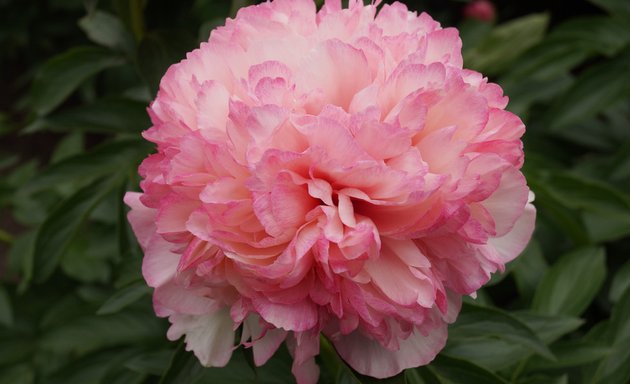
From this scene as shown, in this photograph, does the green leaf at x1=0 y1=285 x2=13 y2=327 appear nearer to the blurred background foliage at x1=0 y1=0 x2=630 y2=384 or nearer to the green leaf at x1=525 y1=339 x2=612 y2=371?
the blurred background foliage at x1=0 y1=0 x2=630 y2=384

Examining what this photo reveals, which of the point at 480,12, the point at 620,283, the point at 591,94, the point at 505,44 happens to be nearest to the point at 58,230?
the point at 620,283

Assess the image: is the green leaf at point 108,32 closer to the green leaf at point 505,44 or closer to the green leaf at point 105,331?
the green leaf at point 105,331

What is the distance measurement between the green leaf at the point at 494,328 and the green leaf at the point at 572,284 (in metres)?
0.29

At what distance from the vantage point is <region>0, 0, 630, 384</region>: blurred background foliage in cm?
89

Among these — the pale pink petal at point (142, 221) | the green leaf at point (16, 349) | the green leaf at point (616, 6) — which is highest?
the pale pink petal at point (142, 221)

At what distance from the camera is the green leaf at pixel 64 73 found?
44.9 inches

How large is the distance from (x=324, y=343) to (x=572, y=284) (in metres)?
0.47

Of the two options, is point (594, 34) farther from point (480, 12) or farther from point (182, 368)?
point (182, 368)

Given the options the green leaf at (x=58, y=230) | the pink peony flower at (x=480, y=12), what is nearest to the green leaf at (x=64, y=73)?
the green leaf at (x=58, y=230)

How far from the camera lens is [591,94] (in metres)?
1.36

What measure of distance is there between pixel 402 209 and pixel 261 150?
117 mm

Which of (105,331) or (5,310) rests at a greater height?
(105,331)

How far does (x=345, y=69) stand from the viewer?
0.60 m

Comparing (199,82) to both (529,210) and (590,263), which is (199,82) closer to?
(529,210)
